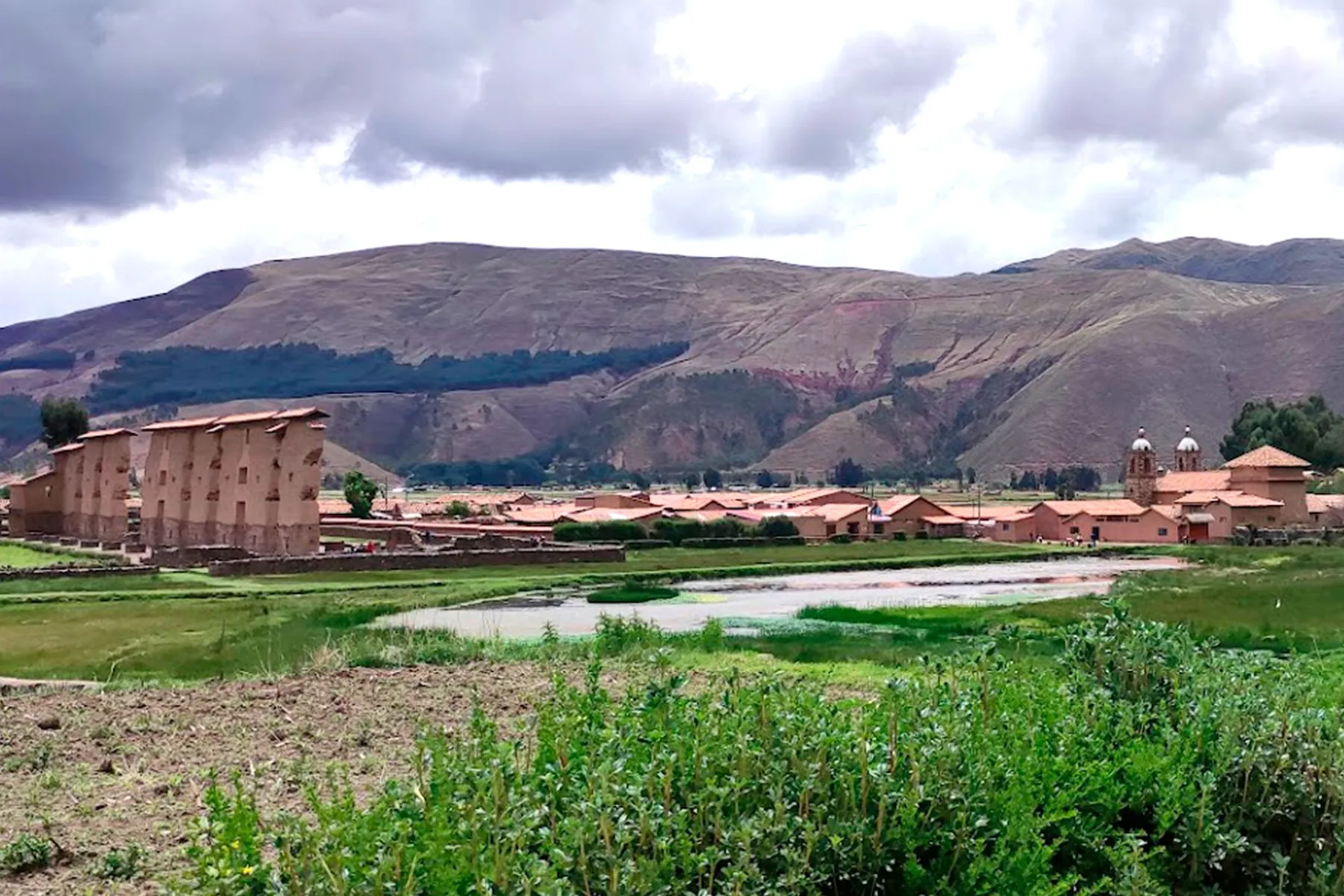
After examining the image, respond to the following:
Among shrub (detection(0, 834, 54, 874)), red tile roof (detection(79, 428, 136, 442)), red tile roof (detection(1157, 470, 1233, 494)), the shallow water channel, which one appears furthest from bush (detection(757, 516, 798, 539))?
shrub (detection(0, 834, 54, 874))

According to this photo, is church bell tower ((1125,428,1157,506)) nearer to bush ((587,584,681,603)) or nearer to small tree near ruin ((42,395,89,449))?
bush ((587,584,681,603))

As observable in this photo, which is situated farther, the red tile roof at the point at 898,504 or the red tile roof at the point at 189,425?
the red tile roof at the point at 898,504

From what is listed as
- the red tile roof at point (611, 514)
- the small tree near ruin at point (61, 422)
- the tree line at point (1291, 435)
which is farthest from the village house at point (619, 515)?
the tree line at point (1291, 435)

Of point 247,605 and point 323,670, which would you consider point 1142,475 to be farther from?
point 323,670

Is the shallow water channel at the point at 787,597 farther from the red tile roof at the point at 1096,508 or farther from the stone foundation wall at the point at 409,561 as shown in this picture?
the red tile roof at the point at 1096,508

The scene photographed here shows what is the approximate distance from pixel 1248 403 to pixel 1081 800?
115 m

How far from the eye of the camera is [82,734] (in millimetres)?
12375

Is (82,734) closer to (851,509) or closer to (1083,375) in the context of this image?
(851,509)

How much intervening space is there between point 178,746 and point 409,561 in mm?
40025

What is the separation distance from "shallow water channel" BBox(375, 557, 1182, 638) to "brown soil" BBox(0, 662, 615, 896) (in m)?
10.0

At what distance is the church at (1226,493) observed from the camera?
258ft

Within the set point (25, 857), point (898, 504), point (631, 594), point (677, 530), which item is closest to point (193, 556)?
point (631, 594)

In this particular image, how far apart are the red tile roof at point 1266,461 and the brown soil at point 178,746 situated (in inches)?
2954

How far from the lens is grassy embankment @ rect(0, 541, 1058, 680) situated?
22.3 metres
